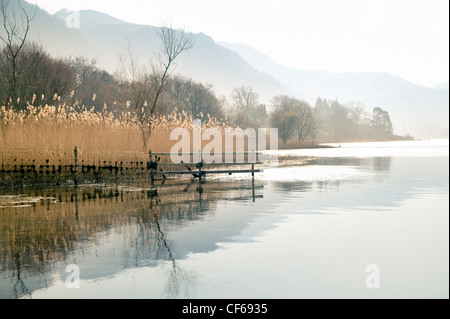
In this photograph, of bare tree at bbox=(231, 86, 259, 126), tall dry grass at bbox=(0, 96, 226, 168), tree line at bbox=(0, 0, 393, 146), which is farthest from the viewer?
bare tree at bbox=(231, 86, 259, 126)

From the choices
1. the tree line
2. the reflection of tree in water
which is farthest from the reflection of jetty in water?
the tree line

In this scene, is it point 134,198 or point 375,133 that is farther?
point 375,133

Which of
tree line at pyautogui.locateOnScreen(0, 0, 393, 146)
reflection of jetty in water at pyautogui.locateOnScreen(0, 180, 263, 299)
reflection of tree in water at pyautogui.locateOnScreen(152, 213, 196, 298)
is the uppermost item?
tree line at pyautogui.locateOnScreen(0, 0, 393, 146)

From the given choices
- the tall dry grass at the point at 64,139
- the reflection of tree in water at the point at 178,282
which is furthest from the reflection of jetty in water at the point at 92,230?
the tall dry grass at the point at 64,139

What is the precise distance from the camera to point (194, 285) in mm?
7000

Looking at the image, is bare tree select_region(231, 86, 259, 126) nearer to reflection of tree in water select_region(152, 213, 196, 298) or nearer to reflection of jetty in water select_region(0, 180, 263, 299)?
reflection of jetty in water select_region(0, 180, 263, 299)

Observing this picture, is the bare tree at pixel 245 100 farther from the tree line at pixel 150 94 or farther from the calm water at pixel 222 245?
the calm water at pixel 222 245

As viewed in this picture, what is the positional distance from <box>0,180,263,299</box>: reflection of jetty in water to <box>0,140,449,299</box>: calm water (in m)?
0.03

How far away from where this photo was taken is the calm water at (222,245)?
22.9ft

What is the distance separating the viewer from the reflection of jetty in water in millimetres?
7676

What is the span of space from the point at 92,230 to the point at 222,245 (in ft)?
10.8

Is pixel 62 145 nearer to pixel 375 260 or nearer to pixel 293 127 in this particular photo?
pixel 375 260
